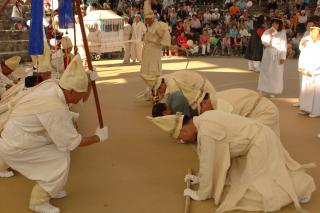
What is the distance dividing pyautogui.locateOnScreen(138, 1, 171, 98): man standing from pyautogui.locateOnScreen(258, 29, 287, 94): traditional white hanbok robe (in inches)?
68.4

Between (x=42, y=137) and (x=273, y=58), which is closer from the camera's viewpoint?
(x=42, y=137)

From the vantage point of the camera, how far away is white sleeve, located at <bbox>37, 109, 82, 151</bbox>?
3273 mm

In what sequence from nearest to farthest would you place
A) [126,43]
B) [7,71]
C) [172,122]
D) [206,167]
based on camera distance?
1. [206,167]
2. [172,122]
3. [7,71]
4. [126,43]

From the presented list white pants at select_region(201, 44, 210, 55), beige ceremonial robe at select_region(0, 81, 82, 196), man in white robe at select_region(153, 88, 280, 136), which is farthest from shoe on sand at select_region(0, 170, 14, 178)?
white pants at select_region(201, 44, 210, 55)

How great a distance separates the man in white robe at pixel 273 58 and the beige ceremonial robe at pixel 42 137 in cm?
504

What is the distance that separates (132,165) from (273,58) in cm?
411

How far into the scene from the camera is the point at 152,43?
7.38 metres

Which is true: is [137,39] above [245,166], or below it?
above

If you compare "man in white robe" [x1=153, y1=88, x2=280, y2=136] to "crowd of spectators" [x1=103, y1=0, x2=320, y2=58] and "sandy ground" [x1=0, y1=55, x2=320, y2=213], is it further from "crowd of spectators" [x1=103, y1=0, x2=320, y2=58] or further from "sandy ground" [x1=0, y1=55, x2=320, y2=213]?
"crowd of spectators" [x1=103, y1=0, x2=320, y2=58]

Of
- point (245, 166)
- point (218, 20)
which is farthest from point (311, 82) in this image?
point (218, 20)

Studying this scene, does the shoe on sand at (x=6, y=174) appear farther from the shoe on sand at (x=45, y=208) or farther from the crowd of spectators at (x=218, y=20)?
the crowd of spectators at (x=218, y=20)

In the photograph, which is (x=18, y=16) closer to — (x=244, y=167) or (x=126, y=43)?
(x=126, y=43)

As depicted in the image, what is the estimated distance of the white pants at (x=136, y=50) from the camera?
11969 millimetres

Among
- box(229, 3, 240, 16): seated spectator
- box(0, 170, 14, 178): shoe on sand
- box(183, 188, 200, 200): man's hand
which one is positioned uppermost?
box(229, 3, 240, 16): seated spectator
